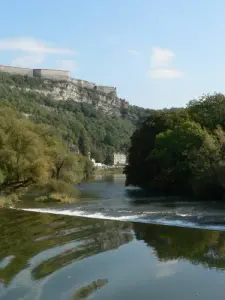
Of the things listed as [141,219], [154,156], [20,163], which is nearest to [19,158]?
[20,163]

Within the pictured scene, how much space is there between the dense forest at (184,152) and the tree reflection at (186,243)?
806 inches

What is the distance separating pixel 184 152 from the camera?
5966 cm

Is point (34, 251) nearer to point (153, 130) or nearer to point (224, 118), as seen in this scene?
point (224, 118)

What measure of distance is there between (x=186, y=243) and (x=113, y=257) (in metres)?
4.58

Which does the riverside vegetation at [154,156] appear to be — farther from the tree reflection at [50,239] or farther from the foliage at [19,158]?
the tree reflection at [50,239]

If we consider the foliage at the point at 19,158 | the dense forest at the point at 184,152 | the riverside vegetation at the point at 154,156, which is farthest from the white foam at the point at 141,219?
the dense forest at the point at 184,152

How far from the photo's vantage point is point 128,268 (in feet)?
64.3

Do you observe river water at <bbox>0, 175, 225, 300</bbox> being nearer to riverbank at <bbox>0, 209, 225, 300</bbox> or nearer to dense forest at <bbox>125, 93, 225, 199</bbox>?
riverbank at <bbox>0, 209, 225, 300</bbox>

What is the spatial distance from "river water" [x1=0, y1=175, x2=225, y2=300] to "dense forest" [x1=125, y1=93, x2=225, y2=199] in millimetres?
16209

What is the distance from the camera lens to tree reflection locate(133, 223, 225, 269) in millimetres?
20934

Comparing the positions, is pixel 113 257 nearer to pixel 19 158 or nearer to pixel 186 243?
pixel 186 243

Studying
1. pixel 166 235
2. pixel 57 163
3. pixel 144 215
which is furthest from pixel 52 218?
pixel 57 163

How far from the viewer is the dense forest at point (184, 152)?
168 feet

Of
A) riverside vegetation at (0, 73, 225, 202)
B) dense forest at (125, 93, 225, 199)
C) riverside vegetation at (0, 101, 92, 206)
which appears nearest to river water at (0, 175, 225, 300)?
riverside vegetation at (0, 101, 92, 206)
